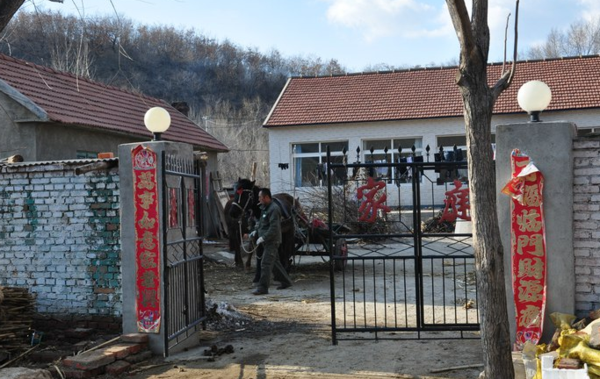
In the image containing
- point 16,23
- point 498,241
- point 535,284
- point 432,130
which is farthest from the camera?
point 432,130

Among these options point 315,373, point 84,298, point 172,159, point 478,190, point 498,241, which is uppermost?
point 172,159

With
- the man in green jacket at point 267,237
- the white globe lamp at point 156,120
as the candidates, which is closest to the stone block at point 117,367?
the white globe lamp at point 156,120

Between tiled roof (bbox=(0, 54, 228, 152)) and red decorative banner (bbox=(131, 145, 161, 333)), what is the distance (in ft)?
19.1

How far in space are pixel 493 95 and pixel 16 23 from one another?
24.0 ft

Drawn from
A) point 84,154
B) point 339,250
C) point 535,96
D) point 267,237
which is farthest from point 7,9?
point 84,154

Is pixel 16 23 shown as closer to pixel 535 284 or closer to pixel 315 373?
pixel 315 373

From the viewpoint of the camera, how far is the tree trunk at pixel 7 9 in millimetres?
4656

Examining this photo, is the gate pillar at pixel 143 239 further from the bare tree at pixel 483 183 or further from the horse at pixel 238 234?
the horse at pixel 238 234

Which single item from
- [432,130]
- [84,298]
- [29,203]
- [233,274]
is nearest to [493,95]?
[84,298]

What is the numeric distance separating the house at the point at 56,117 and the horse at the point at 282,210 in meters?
2.72

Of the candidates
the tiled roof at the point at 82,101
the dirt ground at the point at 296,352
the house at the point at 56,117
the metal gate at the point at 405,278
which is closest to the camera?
the dirt ground at the point at 296,352

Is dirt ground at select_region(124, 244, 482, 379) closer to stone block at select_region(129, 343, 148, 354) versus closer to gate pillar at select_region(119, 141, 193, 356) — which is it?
stone block at select_region(129, 343, 148, 354)

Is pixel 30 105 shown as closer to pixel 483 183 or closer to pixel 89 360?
pixel 89 360

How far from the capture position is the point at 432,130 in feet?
74.6
